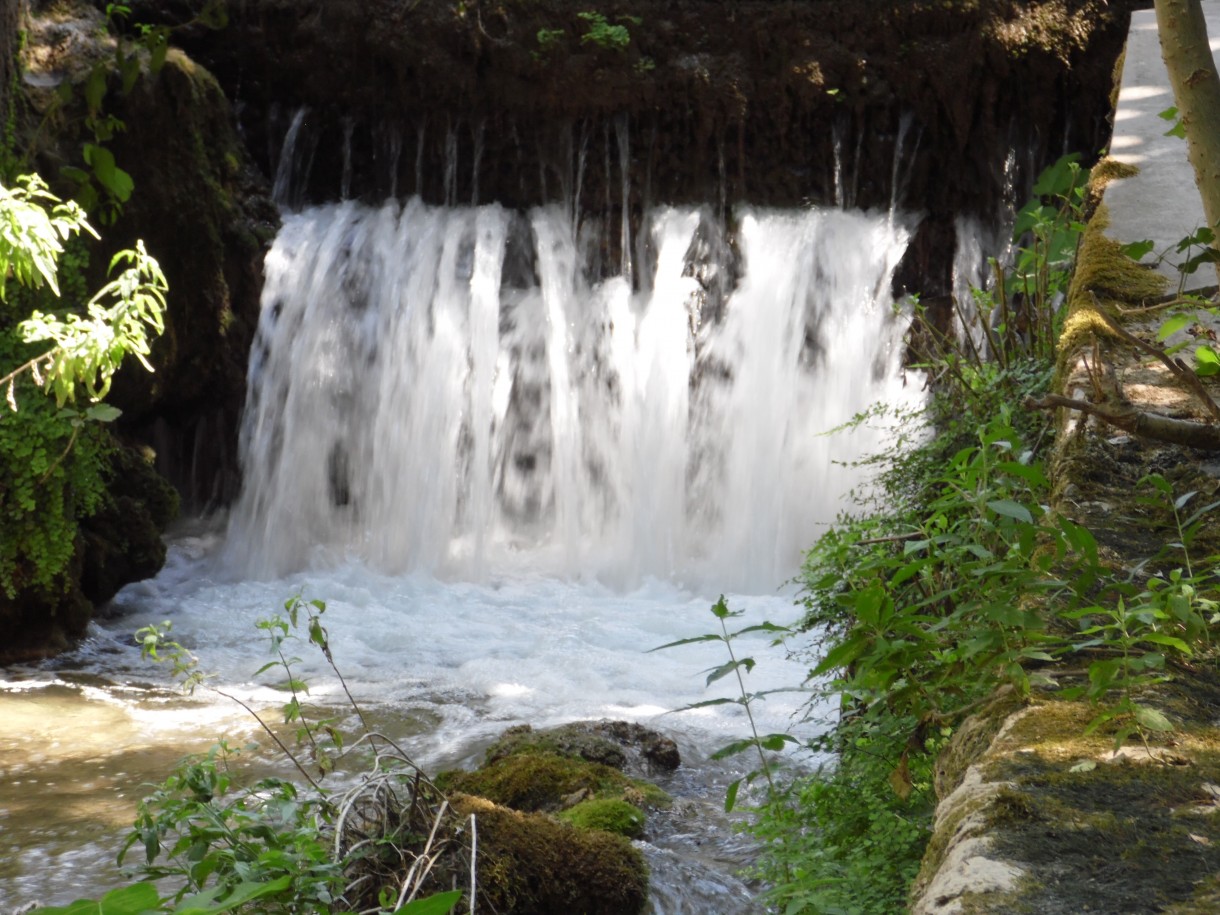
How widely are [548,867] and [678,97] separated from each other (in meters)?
8.59

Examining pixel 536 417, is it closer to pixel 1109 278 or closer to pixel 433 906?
pixel 1109 278

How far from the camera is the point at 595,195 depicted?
11281mm

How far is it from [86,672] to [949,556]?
6.05 metres

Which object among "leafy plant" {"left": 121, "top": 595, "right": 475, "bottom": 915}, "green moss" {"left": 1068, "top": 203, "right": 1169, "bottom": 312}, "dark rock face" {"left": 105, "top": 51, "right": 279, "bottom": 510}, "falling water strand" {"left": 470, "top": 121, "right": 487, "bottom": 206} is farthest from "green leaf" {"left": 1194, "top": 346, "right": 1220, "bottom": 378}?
"falling water strand" {"left": 470, "top": 121, "right": 487, "bottom": 206}

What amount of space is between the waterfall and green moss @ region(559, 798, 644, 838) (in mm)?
5465

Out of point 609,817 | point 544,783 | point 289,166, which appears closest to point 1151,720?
point 609,817

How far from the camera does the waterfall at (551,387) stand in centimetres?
1019

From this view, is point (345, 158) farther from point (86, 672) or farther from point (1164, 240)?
point (1164, 240)

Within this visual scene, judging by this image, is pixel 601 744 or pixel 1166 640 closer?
pixel 1166 640

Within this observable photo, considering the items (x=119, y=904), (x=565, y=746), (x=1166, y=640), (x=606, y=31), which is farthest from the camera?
(x=606, y=31)

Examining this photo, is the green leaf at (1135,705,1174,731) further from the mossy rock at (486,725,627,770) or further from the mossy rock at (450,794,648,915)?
the mossy rock at (486,725,627,770)

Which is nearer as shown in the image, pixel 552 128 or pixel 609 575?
pixel 609 575

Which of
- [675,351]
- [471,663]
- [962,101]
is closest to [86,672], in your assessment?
[471,663]

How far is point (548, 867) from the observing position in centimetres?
357
